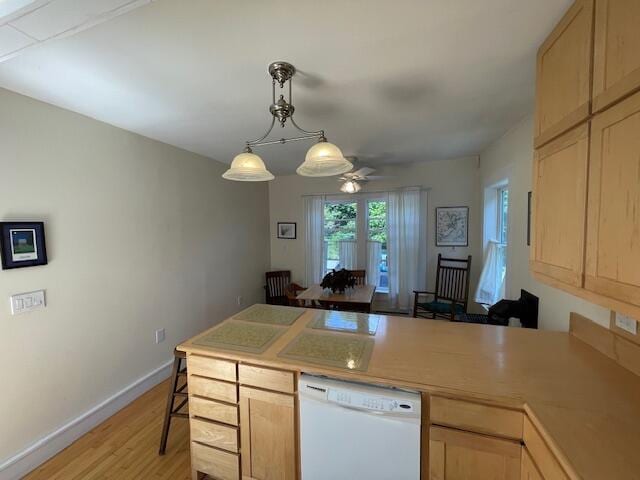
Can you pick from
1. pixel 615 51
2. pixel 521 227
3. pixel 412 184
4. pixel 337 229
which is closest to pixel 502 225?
pixel 521 227

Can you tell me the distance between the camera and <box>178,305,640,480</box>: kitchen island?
0.89 metres

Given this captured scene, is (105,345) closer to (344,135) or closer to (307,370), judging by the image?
(307,370)

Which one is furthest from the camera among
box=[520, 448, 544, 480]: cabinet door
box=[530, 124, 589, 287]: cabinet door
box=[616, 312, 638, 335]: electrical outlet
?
box=[616, 312, 638, 335]: electrical outlet

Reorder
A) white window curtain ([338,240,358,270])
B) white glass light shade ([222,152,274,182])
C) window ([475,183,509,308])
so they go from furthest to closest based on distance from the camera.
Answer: white window curtain ([338,240,358,270])
window ([475,183,509,308])
white glass light shade ([222,152,274,182])

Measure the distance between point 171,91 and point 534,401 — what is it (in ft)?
7.83

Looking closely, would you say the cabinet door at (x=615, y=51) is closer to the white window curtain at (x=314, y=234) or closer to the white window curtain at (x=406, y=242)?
the white window curtain at (x=406, y=242)

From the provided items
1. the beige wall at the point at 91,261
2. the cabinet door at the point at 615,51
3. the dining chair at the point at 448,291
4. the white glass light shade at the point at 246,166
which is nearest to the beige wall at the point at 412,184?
the dining chair at the point at 448,291

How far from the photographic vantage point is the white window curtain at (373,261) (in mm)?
4195

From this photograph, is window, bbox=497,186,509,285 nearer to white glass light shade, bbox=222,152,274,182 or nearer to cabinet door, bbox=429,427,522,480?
cabinet door, bbox=429,427,522,480

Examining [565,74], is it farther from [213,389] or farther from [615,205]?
[213,389]

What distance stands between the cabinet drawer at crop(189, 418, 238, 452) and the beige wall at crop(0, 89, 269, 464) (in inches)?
44.9

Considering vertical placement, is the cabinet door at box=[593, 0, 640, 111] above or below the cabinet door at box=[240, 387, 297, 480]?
above

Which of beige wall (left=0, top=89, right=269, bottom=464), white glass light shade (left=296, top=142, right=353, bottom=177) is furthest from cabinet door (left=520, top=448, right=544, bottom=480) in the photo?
beige wall (left=0, top=89, right=269, bottom=464)

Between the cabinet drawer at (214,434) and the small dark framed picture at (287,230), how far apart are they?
10.8ft
